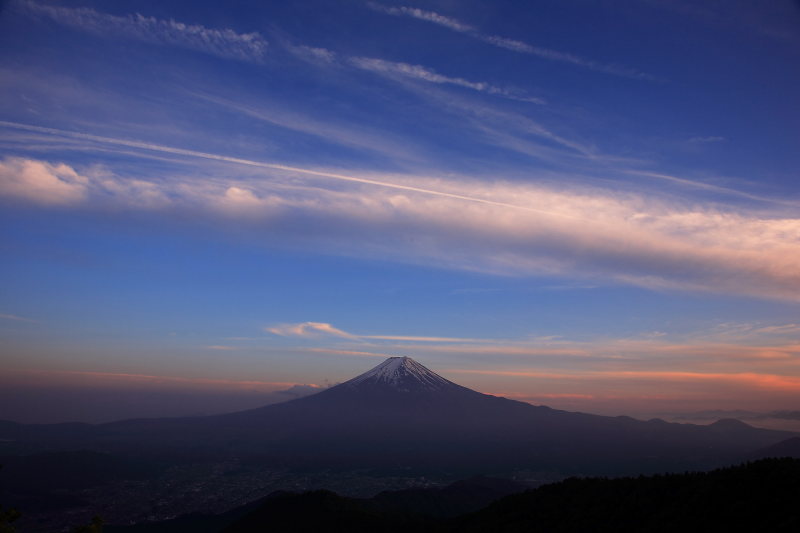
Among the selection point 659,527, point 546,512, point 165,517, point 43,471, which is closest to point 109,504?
point 165,517

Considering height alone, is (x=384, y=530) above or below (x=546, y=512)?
below

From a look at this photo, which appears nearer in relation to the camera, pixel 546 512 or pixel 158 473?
pixel 546 512

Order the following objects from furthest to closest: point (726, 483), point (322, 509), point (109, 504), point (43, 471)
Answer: point (43, 471) → point (109, 504) → point (322, 509) → point (726, 483)

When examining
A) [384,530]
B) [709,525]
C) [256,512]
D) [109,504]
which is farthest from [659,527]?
[109,504]

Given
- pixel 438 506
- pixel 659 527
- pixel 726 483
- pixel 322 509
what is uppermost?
pixel 726 483

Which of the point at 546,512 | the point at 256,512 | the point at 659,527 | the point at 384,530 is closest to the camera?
the point at 659,527

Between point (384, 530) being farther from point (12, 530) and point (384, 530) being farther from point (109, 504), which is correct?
point (109, 504)
